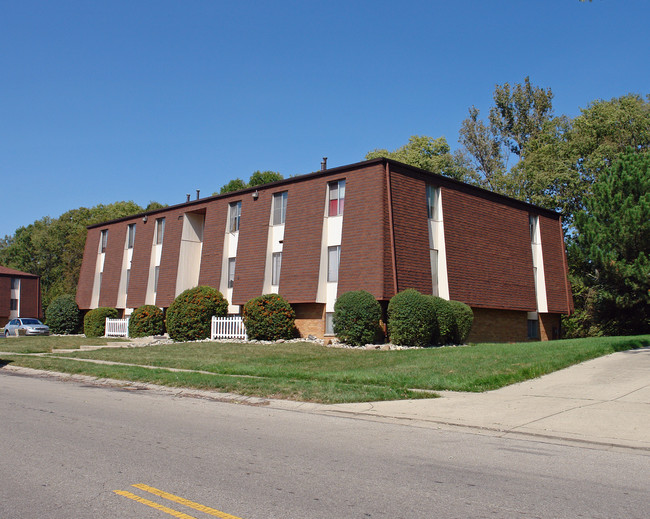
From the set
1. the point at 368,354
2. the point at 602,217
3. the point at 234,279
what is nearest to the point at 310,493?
the point at 368,354

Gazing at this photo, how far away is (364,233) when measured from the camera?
2528 centimetres

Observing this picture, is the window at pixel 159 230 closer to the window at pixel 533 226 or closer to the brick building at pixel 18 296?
the window at pixel 533 226

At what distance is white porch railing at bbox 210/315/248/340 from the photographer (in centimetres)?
2836

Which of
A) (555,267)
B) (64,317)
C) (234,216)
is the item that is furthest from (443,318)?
(64,317)

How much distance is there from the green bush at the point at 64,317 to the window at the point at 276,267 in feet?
62.5

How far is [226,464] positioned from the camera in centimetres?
661

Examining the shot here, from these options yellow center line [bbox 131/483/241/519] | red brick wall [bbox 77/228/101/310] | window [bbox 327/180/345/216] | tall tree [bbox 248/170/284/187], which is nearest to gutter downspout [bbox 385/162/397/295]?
window [bbox 327/180/345/216]

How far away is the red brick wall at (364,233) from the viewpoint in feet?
80.4

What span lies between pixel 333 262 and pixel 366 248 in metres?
2.41

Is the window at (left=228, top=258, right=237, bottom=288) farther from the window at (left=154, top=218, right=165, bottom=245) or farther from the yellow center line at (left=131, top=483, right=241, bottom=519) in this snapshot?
the yellow center line at (left=131, top=483, right=241, bottom=519)

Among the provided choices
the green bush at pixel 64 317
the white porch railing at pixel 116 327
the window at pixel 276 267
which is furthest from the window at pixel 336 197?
the green bush at pixel 64 317

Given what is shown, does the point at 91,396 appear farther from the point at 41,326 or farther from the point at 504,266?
the point at 41,326

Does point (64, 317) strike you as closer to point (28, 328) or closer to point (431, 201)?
point (28, 328)

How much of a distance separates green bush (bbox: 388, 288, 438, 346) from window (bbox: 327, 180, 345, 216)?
5.60m
